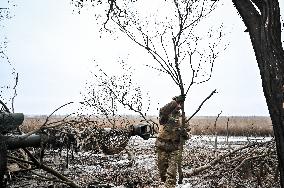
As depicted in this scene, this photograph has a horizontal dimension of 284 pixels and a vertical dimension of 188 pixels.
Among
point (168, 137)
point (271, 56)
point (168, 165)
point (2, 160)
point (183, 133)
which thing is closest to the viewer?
point (271, 56)

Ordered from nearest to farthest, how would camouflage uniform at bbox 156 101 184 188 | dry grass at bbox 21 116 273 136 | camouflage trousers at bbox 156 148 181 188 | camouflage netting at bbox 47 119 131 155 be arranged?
camouflage trousers at bbox 156 148 181 188 < camouflage uniform at bbox 156 101 184 188 < camouflage netting at bbox 47 119 131 155 < dry grass at bbox 21 116 273 136

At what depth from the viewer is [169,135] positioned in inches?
285

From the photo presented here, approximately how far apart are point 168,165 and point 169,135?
59cm

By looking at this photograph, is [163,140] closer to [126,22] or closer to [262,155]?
[262,155]

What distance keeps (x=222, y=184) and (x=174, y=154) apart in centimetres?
147

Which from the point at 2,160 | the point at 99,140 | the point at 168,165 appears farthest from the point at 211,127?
the point at 2,160

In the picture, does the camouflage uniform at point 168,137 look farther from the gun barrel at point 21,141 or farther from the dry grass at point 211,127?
the gun barrel at point 21,141

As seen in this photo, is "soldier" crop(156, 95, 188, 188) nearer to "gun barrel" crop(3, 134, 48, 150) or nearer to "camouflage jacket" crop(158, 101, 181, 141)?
"camouflage jacket" crop(158, 101, 181, 141)

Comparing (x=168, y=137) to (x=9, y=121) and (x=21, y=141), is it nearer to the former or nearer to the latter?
(x=21, y=141)

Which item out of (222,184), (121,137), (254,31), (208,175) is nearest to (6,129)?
(254,31)

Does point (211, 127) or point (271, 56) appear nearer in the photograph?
point (271, 56)

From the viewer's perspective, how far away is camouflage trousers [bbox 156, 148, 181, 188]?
22.1ft

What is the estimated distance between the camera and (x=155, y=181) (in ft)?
28.9

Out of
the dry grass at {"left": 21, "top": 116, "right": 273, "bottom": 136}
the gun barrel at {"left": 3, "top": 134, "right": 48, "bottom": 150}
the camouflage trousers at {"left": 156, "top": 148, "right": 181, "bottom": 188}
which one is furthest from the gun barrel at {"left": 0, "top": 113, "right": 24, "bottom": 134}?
the dry grass at {"left": 21, "top": 116, "right": 273, "bottom": 136}
